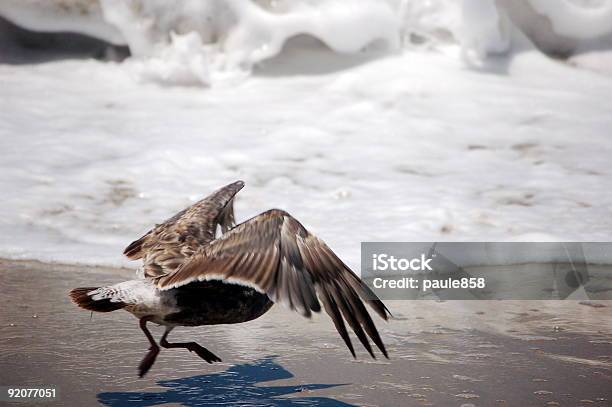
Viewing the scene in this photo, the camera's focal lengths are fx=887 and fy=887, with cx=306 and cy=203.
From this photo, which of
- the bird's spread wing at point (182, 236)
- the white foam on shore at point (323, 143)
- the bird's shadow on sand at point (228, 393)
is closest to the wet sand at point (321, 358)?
the bird's shadow on sand at point (228, 393)

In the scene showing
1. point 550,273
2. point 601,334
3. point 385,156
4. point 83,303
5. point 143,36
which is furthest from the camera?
point 143,36

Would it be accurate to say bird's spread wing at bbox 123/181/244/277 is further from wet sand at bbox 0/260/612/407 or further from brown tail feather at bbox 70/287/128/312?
wet sand at bbox 0/260/612/407

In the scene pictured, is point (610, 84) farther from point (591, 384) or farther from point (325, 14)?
point (591, 384)

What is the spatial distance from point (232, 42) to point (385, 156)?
108 inches

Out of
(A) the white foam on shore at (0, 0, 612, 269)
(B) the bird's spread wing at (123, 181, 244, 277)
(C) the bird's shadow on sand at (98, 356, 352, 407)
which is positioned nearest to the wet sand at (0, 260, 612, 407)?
(C) the bird's shadow on sand at (98, 356, 352, 407)

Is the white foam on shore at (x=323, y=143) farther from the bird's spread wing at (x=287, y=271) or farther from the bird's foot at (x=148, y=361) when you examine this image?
the bird's spread wing at (x=287, y=271)

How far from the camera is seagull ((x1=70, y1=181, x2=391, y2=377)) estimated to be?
9.72 feet

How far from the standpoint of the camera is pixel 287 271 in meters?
3.05

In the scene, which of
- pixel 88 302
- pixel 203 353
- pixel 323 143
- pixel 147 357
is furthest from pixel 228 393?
pixel 323 143

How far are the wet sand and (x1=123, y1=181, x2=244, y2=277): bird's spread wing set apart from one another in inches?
16.2

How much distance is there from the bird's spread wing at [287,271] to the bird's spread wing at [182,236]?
35 cm

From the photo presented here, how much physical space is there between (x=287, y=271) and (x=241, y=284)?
0.55 ft

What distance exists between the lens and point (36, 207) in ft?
19.1

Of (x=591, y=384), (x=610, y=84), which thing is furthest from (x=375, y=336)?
(x=610, y=84)
